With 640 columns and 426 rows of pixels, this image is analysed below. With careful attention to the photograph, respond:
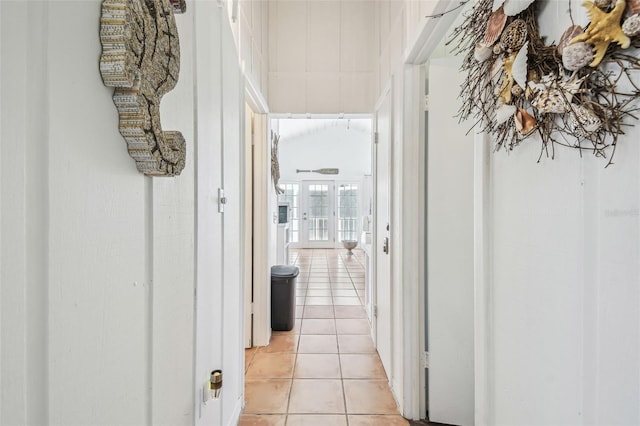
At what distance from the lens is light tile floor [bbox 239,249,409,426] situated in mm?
1917

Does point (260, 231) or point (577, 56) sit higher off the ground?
point (577, 56)

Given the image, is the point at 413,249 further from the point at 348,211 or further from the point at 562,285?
the point at 348,211

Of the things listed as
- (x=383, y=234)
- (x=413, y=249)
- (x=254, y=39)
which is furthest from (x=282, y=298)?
(x=254, y=39)

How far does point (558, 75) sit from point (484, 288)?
2.14 ft

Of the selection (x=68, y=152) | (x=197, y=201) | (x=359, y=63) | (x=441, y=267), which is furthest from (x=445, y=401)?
(x=359, y=63)

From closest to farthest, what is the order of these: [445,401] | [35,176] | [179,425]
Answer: [35,176]
[179,425]
[445,401]

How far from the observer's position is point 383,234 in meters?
2.51

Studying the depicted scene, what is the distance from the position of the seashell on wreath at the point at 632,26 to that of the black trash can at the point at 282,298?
2.79 metres

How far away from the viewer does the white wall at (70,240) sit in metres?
0.46

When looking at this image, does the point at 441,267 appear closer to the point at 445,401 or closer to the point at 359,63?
the point at 445,401

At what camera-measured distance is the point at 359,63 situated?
9.29 ft

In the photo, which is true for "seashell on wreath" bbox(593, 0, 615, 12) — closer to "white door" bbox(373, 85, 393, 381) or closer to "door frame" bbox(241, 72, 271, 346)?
"white door" bbox(373, 85, 393, 381)

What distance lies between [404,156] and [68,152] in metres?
1.63

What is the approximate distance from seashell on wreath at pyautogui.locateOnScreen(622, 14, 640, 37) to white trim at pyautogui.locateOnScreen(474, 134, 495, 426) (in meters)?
0.51
